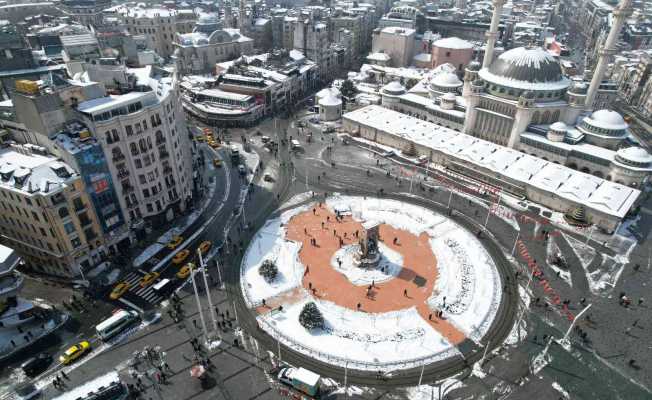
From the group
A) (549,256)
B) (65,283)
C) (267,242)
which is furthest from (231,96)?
(549,256)

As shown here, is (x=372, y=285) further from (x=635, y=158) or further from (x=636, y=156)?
(x=636, y=156)

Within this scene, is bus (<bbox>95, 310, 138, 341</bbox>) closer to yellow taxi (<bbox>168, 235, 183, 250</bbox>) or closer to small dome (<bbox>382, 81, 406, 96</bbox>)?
yellow taxi (<bbox>168, 235, 183, 250</bbox>)

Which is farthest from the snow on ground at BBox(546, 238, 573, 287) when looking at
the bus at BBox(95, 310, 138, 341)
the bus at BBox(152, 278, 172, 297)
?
the bus at BBox(95, 310, 138, 341)

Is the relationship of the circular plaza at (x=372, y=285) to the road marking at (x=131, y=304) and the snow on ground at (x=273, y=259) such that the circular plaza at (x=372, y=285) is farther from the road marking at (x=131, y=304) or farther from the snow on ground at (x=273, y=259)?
the road marking at (x=131, y=304)

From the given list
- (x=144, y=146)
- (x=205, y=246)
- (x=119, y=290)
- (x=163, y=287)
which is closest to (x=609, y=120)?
(x=205, y=246)

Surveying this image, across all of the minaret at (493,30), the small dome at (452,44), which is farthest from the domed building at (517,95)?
the small dome at (452,44)

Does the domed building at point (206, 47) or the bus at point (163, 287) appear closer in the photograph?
the bus at point (163, 287)
